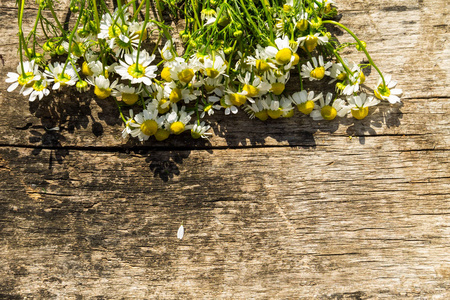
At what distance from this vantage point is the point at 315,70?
1246 mm

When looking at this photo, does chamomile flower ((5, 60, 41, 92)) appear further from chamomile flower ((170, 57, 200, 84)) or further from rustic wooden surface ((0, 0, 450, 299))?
chamomile flower ((170, 57, 200, 84))

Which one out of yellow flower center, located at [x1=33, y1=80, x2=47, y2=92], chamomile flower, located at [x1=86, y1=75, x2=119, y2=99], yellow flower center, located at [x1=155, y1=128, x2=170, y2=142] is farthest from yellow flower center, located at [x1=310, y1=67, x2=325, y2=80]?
yellow flower center, located at [x1=33, y1=80, x2=47, y2=92]

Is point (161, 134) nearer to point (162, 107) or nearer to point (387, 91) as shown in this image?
point (162, 107)

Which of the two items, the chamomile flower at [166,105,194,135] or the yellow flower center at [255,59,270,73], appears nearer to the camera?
the yellow flower center at [255,59,270,73]

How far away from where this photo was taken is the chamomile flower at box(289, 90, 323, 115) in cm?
126

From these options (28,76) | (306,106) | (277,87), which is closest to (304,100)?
(306,106)

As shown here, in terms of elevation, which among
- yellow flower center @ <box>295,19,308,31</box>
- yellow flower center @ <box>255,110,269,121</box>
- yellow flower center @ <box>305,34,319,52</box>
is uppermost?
yellow flower center @ <box>295,19,308,31</box>

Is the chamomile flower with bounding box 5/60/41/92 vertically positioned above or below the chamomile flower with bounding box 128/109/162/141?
above

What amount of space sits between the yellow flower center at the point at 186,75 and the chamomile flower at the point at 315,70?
0.39 meters

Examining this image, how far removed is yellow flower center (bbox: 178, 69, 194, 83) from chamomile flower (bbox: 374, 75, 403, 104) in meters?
0.66

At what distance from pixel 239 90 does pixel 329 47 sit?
1.14ft

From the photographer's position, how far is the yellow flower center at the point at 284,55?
1086mm

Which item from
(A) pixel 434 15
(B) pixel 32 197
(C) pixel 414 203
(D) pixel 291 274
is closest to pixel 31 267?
(B) pixel 32 197

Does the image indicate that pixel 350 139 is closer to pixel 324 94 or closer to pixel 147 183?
pixel 324 94
